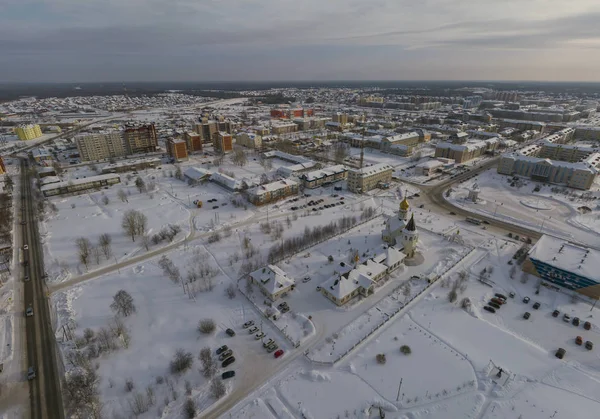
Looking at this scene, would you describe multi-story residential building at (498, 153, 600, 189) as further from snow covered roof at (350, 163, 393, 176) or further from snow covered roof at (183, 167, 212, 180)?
snow covered roof at (183, 167, 212, 180)

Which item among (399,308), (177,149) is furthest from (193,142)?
(399,308)

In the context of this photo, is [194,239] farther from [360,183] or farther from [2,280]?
[360,183]

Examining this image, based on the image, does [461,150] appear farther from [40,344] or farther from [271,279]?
[40,344]

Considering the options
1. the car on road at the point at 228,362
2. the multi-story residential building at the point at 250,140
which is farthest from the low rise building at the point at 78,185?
the car on road at the point at 228,362

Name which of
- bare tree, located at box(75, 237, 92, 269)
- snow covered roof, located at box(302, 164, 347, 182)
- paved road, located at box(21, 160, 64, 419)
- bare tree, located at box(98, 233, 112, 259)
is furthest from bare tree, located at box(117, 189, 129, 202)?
snow covered roof, located at box(302, 164, 347, 182)

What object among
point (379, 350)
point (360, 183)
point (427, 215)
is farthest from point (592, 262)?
point (360, 183)

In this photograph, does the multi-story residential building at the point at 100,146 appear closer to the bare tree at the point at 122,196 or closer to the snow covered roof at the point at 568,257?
the bare tree at the point at 122,196

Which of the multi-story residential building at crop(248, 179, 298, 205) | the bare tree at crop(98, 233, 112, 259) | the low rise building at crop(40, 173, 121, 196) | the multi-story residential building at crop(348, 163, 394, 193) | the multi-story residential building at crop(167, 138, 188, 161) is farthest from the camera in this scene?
the multi-story residential building at crop(167, 138, 188, 161)

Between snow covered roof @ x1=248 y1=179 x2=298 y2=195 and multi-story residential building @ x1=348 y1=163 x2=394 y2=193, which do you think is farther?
multi-story residential building @ x1=348 y1=163 x2=394 y2=193
